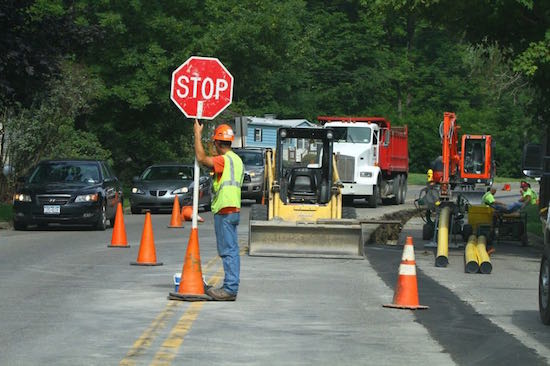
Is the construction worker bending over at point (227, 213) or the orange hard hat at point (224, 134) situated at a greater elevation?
the orange hard hat at point (224, 134)

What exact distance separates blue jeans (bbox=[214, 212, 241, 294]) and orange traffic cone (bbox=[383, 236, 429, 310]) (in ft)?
5.95

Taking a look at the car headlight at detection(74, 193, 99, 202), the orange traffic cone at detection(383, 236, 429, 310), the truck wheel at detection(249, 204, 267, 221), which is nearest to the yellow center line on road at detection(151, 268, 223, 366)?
the orange traffic cone at detection(383, 236, 429, 310)

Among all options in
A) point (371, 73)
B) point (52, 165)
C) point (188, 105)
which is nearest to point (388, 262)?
point (52, 165)

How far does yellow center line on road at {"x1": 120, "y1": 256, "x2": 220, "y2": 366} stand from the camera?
10070 mm

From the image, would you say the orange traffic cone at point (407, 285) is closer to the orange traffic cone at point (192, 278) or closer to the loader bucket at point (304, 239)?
the orange traffic cone at point (192, 278)

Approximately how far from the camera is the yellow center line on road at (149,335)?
33.0 ft

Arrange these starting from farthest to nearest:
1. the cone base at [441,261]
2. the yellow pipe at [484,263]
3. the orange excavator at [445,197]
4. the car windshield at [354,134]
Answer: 1. the car windshield at [354,134]
2. the orange excavator at [445,197]
3. the cone base at [441,261]
4. the yellow pipe at [484,263]

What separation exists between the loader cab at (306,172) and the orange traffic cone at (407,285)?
432 inches

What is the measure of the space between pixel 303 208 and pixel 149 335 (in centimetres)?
1329

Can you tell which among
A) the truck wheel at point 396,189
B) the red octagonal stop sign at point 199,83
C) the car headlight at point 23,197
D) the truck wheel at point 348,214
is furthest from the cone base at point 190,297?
the truck wheel at point 396,189

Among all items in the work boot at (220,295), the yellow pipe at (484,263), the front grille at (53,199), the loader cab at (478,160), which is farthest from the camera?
the loader cab at (478,160)

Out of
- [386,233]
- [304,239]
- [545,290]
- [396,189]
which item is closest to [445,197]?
[386,233]

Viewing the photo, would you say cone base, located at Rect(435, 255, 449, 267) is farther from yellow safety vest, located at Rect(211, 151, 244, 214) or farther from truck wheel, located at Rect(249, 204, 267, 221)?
yellow safety vest, located at Rect(211, 151, 244, 214)

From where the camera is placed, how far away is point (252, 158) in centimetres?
4547
